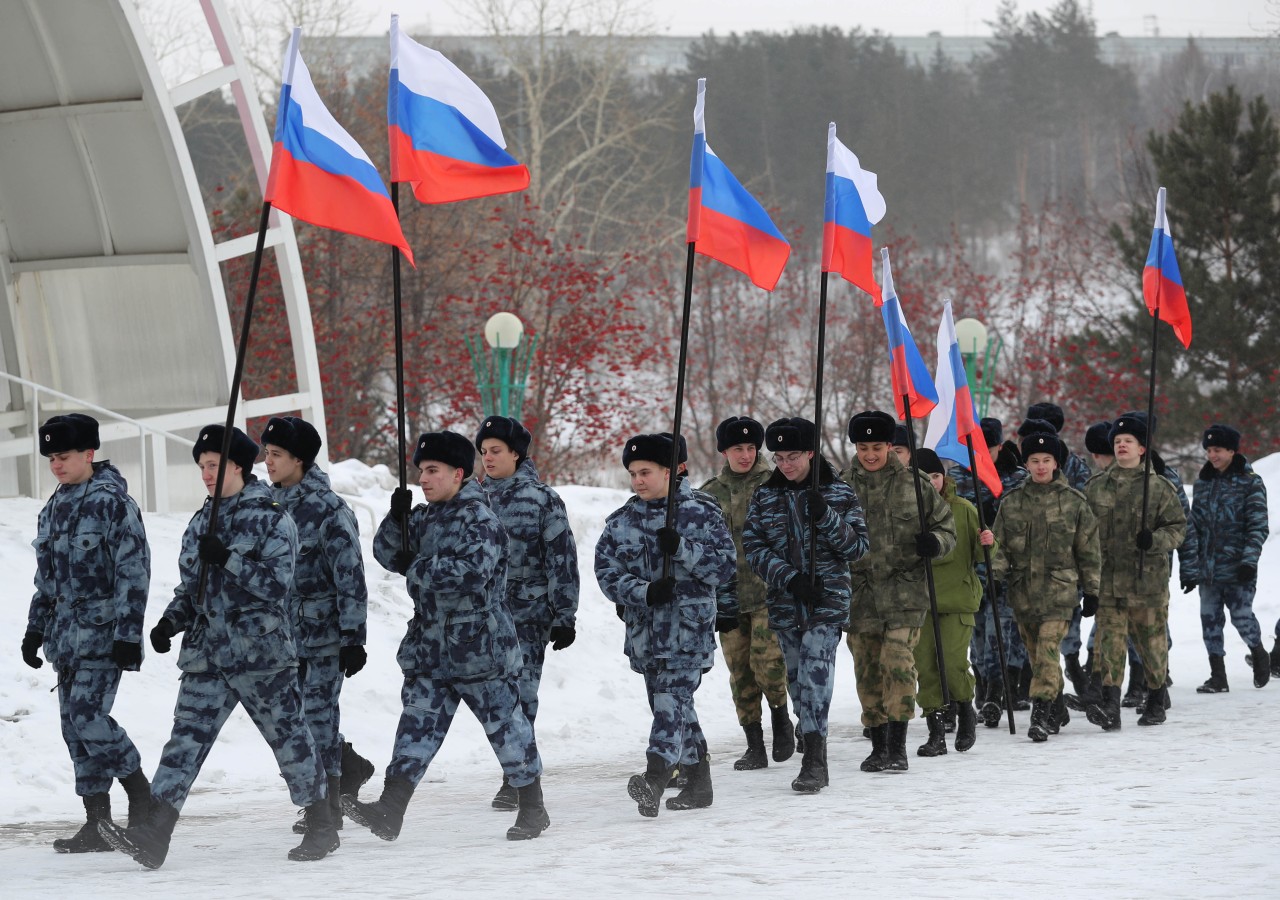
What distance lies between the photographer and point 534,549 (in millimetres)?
8656

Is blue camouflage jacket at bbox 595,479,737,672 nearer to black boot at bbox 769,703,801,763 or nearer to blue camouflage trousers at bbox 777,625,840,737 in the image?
blue camouflage trousers at bbox 777,625,840,737

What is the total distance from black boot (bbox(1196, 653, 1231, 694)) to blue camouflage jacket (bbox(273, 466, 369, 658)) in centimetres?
811

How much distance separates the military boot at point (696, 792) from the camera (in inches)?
331

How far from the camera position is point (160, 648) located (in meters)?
6.91

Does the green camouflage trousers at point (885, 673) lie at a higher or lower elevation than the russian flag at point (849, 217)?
lower

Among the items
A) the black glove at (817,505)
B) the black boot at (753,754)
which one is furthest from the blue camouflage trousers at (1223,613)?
the black glove at (817,505)

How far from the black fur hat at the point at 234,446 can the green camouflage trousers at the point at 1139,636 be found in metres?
6.32

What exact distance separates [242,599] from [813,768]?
315 centimetres

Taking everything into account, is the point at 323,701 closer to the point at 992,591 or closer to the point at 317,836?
the point at 317,836

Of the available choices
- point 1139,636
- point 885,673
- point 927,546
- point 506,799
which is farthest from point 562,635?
point 1139,636

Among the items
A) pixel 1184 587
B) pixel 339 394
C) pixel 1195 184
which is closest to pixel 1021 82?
pixel 1195 184

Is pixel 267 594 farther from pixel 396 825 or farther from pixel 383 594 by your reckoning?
pixel 383 594

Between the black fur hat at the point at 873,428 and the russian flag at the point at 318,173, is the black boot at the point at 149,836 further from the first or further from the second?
the black fur hat at the point at 873,428

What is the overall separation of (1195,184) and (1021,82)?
41715mm
